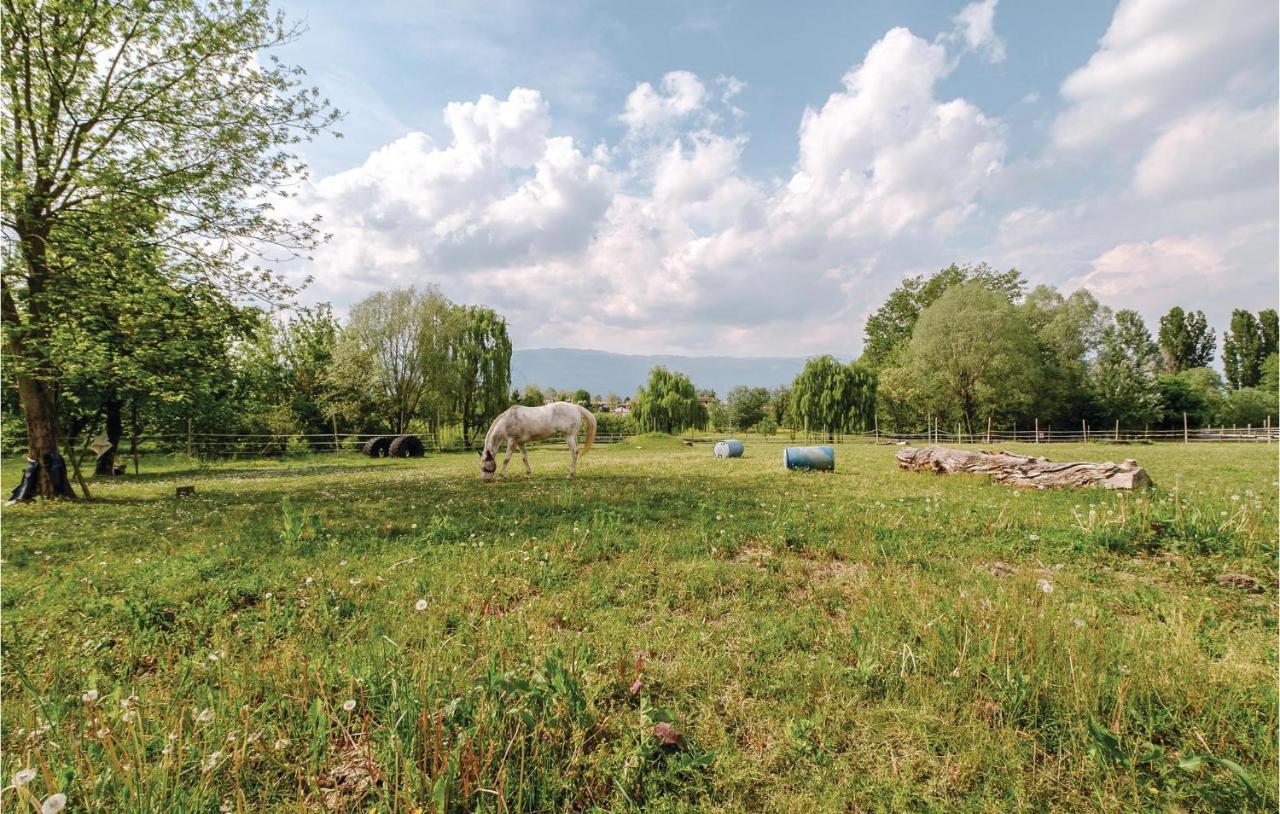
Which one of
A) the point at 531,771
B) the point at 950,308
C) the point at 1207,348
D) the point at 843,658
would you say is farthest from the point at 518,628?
the point at 1207,348

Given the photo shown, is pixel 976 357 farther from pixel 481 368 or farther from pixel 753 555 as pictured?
pixel 753 555

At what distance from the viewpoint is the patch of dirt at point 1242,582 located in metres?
4.65

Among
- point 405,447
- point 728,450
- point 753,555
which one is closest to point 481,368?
point 405,447

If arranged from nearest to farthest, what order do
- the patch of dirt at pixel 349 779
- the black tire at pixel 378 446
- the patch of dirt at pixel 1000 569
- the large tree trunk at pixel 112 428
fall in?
the patch of dirt at pixel 349 779 → the patch of dirt at pixel 1000 569 → the large tree trunk at pixel 112 428 → the black tire at pixel 378 446

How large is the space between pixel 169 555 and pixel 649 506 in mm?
6816

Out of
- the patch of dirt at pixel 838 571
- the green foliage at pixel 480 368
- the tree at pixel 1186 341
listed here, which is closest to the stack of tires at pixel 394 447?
the green foliage at pixel 480 368

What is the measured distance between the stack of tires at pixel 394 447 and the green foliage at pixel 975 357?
152 ft

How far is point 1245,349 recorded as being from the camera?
79.3 meters

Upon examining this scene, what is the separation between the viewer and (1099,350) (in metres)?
50.0

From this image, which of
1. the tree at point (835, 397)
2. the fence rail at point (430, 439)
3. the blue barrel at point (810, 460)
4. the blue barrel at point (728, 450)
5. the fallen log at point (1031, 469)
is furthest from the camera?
the tree at point (835, 397)

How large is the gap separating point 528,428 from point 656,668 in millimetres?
11950

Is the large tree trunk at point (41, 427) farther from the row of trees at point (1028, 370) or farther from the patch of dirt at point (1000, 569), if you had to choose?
the row of trees at point (1028, 370)

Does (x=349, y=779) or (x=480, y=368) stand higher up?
(x=480, y=368)

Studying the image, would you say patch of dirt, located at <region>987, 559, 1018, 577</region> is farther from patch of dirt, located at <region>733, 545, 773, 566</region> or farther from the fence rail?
the fence rail
